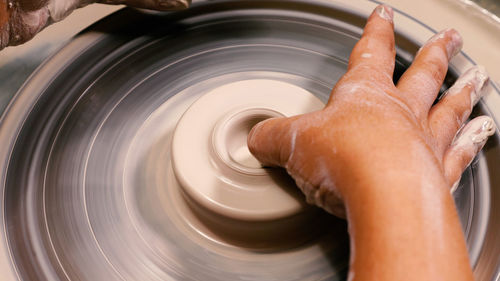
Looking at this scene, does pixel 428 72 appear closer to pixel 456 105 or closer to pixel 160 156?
pixel 456 105

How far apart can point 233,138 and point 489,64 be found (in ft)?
3.17

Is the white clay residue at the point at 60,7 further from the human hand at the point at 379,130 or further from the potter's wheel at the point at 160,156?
the human hand at the point at 379,130

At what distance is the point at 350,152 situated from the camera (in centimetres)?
76

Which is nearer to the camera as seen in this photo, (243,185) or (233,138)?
(243,185)

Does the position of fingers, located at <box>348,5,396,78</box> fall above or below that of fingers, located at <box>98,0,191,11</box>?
below

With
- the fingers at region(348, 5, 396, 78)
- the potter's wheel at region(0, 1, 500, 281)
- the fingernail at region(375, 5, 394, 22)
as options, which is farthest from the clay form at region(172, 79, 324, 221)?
the fingernail at region(375, 5, 394, 22)

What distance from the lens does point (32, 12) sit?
1304 millimetres

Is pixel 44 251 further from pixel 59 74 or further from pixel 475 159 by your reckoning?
pixel 475 159

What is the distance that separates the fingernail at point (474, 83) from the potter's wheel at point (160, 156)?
0.05 meters

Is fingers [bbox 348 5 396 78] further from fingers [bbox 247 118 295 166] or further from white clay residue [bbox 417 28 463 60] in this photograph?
fingers [bbox 247 118 295 166]

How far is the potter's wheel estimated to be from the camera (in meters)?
1.04

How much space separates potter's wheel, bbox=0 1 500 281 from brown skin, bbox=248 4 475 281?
182 mm

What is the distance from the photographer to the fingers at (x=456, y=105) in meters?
1.11

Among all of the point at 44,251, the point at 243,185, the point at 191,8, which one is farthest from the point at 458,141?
the point at 44,251
